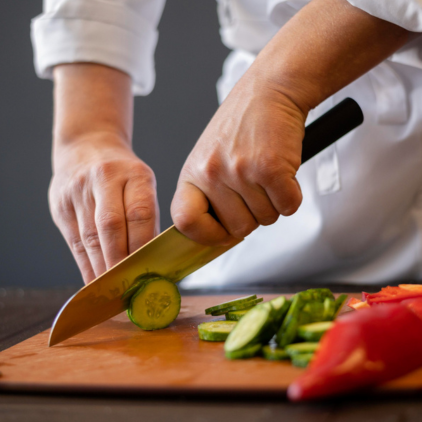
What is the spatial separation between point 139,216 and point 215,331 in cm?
37

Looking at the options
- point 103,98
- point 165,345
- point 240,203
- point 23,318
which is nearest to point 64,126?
point 103,98

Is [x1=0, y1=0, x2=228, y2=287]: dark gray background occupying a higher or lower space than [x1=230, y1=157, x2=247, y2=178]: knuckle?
higher

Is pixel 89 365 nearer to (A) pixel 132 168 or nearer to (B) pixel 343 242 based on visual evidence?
(A) pixel 132 168

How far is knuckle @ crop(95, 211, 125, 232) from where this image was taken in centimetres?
121

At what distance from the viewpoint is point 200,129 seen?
12.8 ft

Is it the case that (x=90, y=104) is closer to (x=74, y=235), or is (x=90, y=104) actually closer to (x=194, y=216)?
(x=74, y=235)

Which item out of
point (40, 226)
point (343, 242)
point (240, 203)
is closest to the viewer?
point (240, 203)

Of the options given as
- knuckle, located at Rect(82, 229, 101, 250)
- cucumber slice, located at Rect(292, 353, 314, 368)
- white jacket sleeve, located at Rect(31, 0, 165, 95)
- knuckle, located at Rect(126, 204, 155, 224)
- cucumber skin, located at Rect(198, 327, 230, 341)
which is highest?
white jacket sleeve, located at Rect(31, 0, 165, 95)

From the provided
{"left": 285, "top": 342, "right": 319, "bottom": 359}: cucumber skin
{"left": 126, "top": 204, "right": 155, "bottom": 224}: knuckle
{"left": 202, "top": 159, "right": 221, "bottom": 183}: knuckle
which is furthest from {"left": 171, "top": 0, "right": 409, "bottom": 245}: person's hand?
{"left": 285, "top": 342, "right": 319, "bottom": 359}: cucumber skin

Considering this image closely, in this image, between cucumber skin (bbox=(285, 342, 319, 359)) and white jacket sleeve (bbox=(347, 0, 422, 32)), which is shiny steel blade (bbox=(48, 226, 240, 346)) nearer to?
cucumber skin (bbox=(285, 342, 319, 359))

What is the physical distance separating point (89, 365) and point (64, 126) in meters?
0.88

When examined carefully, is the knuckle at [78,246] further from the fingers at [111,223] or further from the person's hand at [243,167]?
the person's hand at [243,167]

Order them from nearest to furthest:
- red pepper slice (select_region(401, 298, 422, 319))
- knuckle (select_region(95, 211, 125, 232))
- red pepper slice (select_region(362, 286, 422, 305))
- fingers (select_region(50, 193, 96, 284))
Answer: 1. red pepper slice (select_region(401, 298, 422, 319))
2. red pepper slice (select_region(362, 286, 422, 305))
3. knuckle (select_region(95, 211, 125, 232))
4. fingers (select_region(50, 193, 96, 284))

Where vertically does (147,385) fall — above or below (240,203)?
below
